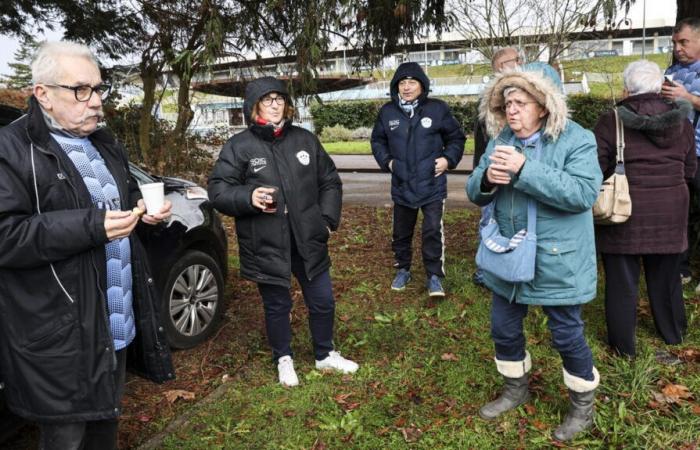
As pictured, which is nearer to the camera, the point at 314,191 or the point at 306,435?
the point at 306,435

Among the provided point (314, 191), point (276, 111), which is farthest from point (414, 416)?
point (276, 111)

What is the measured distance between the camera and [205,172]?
36.1 feet

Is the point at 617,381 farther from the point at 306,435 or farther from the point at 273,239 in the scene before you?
the point at 273,239

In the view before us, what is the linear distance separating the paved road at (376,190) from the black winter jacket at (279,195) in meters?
6.14

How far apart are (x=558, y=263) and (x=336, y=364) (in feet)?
5.37

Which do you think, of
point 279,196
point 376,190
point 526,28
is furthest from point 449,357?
point 526,28

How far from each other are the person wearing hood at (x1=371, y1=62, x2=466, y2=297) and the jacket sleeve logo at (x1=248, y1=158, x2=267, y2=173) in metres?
1.78

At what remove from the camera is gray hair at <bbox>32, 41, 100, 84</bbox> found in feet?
7.02

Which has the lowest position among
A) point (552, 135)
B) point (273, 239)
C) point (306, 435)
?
point (306, 435)

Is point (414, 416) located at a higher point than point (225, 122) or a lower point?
lower

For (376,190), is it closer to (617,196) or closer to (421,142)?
(421,142)

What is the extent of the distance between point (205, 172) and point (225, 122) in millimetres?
2238

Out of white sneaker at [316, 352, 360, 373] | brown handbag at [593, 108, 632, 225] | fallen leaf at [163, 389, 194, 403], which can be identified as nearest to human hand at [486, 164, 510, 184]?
brown handbag at [593, 108, 632, 225]

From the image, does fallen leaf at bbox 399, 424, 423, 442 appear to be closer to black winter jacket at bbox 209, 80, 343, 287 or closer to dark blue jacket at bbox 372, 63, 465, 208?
black winter jacket at bbox 209, 80, 343, 287
